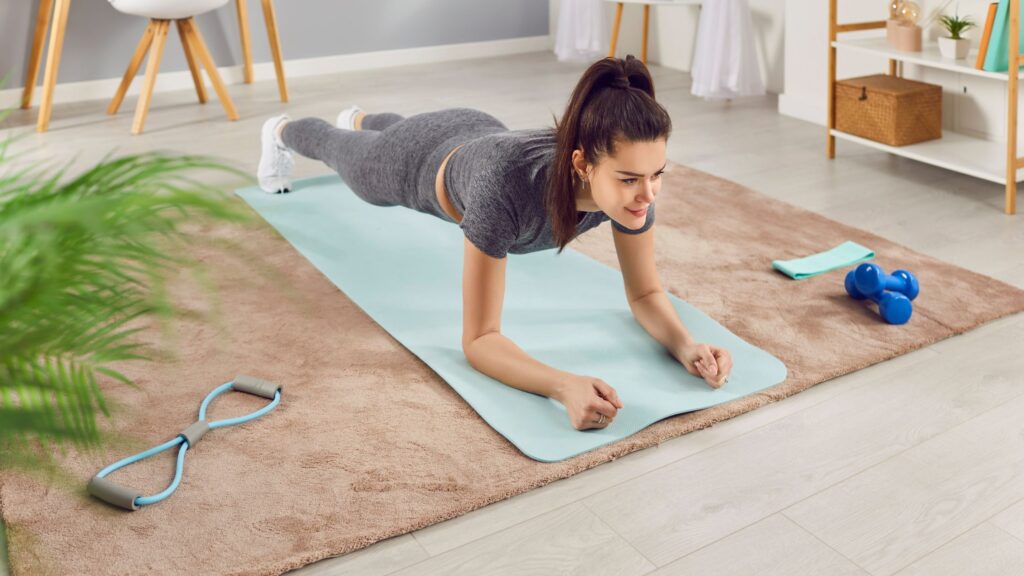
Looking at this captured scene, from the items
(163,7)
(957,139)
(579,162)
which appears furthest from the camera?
(163,7)

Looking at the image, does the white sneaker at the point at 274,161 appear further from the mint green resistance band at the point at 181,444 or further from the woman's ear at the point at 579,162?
the woman's ear at the point at 579,162

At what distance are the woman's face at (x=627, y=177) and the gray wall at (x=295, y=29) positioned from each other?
3.28 m

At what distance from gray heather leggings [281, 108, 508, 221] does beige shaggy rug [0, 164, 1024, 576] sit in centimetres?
28

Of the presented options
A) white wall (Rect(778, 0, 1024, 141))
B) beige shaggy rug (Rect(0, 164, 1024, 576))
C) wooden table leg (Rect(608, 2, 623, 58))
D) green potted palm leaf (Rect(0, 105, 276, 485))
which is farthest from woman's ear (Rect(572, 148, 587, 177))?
wooden table leg (Rect(608, 2, 623, 58))

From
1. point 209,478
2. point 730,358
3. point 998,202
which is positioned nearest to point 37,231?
point 209,478

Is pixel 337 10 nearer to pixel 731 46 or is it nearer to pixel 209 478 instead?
pixel 731 46

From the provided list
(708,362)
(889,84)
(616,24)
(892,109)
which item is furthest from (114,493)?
(616,24)

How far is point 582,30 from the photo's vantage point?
498cm

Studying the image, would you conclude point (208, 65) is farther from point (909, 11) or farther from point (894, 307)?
point (894, 307)

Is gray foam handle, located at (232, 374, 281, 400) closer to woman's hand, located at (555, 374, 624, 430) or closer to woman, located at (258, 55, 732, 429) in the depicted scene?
woman, located at (258, 55, 732, 429)

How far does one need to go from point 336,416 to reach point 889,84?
2230 millimetres

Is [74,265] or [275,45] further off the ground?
[74,265]

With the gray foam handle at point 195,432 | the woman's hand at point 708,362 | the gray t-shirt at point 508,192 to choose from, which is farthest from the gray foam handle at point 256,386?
the woman's hand at point 708,362

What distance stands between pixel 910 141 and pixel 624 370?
5.44 feet
